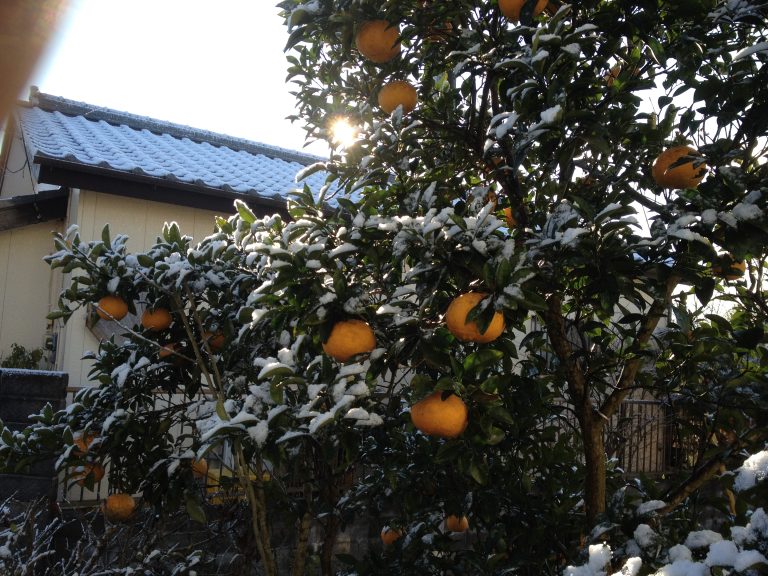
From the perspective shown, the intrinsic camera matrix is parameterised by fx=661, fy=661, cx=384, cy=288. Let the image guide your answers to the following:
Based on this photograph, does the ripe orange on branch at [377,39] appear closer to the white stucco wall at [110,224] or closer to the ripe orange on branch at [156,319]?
the ripe orange on branch at [156,319]

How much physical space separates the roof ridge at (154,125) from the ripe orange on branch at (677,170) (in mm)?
8298

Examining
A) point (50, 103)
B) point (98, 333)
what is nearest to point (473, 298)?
point (98, 333)

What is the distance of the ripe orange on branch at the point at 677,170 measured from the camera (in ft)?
6.84

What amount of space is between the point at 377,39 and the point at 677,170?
1086mm

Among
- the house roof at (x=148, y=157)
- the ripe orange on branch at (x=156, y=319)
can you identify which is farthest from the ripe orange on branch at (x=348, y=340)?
the house roof at (x=148, y=157)

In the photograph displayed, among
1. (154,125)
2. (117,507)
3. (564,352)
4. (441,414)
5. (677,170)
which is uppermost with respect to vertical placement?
(154,125)

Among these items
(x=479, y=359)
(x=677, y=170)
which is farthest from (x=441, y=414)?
(x=677, y=170)

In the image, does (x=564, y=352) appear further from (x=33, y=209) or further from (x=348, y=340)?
(x=33, y=209)

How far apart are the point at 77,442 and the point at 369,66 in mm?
1973

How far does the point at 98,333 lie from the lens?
5.37m

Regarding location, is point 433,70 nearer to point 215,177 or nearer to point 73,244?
point 73,244

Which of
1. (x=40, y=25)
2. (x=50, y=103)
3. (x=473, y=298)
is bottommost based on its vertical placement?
(x=473, y=298)

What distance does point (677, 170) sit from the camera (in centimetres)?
213

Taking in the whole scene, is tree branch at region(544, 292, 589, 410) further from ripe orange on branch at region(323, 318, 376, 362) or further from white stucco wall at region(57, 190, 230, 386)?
white stucco wall at region(57, 190, 230, 386)
